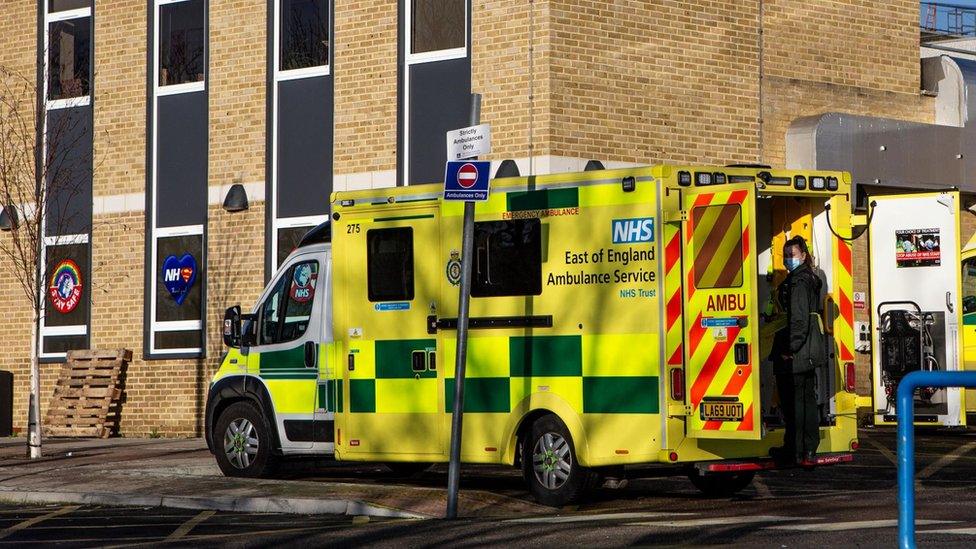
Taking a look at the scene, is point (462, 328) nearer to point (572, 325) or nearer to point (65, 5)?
point (572, 325)

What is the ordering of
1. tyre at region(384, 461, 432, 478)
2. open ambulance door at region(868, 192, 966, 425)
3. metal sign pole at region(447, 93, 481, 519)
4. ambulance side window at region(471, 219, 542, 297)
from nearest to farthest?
metal sign pole at region(447, 93, 481, 519) → ambulance side window at region(471, 219, 542, 297) → tyre at region(384, 461, 432, 478) → open ambulance door at region(868, 192, 966, 425)

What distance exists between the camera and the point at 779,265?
14172 millimetres

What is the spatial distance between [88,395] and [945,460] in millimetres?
12295

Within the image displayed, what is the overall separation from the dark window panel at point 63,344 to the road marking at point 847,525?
15367 millimetres

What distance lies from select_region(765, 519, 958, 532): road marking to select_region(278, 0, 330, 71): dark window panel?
12653 millimetres

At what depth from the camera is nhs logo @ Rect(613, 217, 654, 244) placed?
42.3 ft

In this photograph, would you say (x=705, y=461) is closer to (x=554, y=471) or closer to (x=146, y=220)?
(x=554, y=471)

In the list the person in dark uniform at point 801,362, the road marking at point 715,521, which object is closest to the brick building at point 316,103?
the person in dark uniform at point 801,362

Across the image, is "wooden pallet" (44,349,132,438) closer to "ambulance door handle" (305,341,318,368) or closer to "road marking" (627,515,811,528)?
"ambulance door handle" (305,341,318,368)

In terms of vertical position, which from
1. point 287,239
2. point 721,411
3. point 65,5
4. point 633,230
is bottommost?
point 721,411

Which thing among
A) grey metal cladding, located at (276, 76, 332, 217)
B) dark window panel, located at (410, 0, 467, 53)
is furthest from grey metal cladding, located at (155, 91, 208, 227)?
dark window panel, located at (410, 0, 467, 53)

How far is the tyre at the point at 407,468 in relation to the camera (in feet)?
51.9

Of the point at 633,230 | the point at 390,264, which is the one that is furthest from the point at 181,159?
the point at 633,230

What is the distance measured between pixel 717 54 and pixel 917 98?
3.94m
